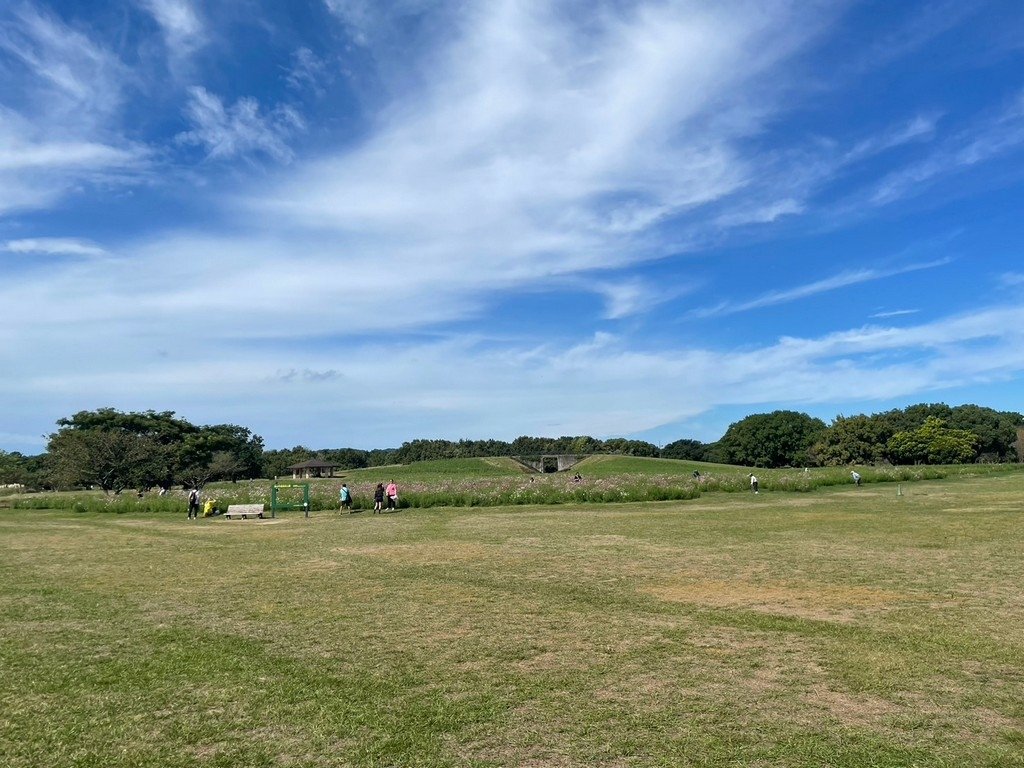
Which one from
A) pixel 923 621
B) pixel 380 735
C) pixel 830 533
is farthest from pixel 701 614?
pixel 830 533

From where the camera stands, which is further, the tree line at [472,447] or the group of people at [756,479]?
the tree line at [472,447]

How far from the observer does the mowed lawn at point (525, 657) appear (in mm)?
5309

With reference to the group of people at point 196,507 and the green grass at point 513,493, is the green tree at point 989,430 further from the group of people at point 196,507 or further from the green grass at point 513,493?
the group of people at point 196,507

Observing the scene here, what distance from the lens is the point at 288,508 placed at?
1405 inches

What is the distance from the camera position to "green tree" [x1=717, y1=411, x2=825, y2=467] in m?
109

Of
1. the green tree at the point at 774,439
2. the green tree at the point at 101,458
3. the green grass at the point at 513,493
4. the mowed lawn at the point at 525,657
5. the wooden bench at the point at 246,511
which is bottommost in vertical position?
the mowed lawn at the point at 525,657

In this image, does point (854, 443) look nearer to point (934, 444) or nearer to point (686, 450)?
point (934, 444)

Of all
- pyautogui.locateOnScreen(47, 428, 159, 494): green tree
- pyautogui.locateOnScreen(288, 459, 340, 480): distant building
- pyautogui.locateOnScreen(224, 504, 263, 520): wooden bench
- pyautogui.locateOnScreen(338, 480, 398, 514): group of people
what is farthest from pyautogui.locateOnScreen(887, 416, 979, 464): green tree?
pyautogui.locateOnScreen(47, 428, 159, 494): green tree

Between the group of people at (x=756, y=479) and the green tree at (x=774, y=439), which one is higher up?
the green tree at (x=774, y=439)

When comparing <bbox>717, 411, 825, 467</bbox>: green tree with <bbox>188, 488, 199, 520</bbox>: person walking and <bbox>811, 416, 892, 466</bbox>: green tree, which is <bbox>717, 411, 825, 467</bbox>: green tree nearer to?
<bbox>811, 416, 892, 466</bbox>: green tree

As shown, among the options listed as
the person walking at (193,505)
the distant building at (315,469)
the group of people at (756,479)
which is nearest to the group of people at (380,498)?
the person walking at (193,505)

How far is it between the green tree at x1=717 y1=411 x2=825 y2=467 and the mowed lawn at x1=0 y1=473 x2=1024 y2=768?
9733 centimetres

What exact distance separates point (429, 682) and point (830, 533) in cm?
1586

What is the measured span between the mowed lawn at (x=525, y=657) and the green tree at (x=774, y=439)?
97.3 m
